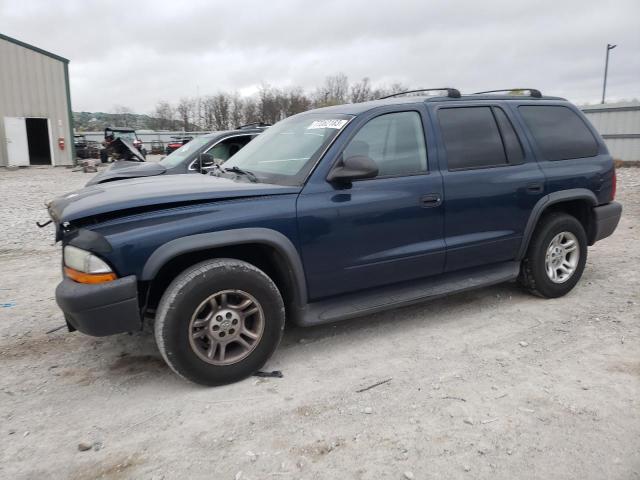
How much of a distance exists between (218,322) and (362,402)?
40.2 inches

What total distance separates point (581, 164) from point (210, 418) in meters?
3.98

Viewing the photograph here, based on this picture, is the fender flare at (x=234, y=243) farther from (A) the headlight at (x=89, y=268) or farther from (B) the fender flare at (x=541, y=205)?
(B) the fender flare at (x=541, y=205)

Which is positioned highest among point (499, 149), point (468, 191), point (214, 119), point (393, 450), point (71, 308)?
point (214, 119)

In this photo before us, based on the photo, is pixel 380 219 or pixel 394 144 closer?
pixel 380 219

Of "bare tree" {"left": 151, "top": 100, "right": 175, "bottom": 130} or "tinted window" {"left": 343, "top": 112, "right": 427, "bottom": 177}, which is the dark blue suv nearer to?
"tinted window" {"left": 343, "top": 112, "right": 427, "bottom": 177}

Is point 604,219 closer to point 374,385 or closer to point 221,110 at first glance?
point 374,385

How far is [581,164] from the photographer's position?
457 centimetres

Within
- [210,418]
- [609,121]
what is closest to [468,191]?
[210,418]

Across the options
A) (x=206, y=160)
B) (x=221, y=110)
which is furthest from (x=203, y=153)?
(x=221, y=110)

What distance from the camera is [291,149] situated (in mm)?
3805

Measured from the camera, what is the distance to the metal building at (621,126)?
17172mm

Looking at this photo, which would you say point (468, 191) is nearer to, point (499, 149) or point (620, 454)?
point (499, 149)

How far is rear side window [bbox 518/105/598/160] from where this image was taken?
174 inches

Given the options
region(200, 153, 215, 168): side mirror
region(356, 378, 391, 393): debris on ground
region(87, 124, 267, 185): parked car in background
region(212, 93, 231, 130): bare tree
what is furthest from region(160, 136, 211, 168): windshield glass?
region(212, 93, 231, 130): bare tree
